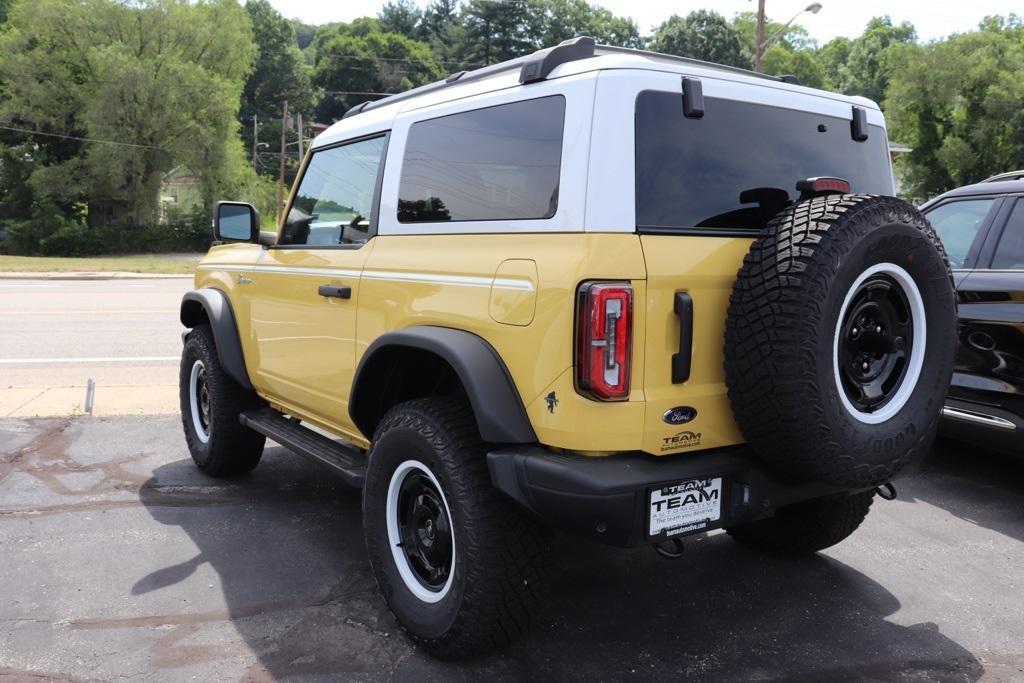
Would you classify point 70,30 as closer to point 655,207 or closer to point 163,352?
point 163,352

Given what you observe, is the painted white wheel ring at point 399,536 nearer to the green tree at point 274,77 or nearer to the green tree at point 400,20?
the green tree at point 274,77

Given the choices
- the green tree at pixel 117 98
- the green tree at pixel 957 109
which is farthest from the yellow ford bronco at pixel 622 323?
the green tree at pixel 957 109

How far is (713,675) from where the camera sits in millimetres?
2932

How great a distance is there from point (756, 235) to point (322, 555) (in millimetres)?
2504

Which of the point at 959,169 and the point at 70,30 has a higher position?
the point at 70,30

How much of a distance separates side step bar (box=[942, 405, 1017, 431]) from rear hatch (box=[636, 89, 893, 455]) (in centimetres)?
248

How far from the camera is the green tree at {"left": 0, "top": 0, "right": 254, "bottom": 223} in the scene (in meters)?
38.8

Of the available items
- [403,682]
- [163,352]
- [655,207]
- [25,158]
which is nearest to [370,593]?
[403,682]

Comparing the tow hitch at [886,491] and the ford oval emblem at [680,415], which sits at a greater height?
the ford oval emblem at [680,415]

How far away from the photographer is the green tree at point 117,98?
38844 millimetres

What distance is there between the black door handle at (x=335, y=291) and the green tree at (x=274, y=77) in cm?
8032

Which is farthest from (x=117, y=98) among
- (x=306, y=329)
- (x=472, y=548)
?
(x=472, y=548)

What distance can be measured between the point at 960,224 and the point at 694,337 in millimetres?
3525

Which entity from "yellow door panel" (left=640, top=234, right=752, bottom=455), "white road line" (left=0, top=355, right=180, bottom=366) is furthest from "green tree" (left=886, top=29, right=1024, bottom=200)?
"yellow door panel" (left=640, top=234, right=752, bottom=455)
